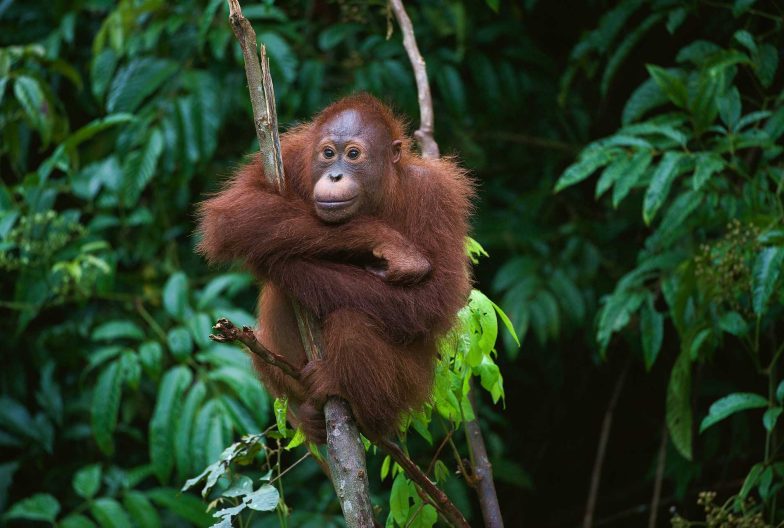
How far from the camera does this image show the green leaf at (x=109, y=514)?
158 inches

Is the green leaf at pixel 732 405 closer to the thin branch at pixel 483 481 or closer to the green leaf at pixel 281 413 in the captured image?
the thin branch at pixel 483 481

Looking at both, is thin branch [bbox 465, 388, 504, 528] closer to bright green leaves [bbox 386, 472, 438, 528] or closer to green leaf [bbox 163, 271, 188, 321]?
bright green leaves [bbox 386, 472, 438, 528]

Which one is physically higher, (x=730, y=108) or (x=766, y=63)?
(x=766, y=63)

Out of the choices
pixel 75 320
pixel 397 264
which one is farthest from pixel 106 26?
pixel 397 264

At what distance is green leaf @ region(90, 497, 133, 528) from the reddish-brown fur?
1.47 meters

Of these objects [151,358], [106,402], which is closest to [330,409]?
[151,358]

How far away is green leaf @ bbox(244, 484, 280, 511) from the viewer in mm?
2523

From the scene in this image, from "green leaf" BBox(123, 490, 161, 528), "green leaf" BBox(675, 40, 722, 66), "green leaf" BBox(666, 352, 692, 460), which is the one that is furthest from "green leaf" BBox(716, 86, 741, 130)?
"green leaf" BBox(123, 490, 161, 528)

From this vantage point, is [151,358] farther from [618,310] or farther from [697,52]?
[697,52]

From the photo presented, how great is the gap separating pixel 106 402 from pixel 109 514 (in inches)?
18.7

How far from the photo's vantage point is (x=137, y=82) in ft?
15.6

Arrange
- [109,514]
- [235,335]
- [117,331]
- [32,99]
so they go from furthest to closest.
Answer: [32,99]
[117,331]
[109,514]
[235,335]

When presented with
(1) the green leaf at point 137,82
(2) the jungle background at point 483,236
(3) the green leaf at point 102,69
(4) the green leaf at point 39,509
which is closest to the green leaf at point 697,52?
(2) the jungle background at point 483,236

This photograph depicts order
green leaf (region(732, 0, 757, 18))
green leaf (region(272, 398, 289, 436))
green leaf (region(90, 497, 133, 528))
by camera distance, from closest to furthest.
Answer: green leaf (region(272, 398, 289, 436)), green leaf (region(732, 0, 757, 18)), green leaf (region(90, 497, 133, 528))
